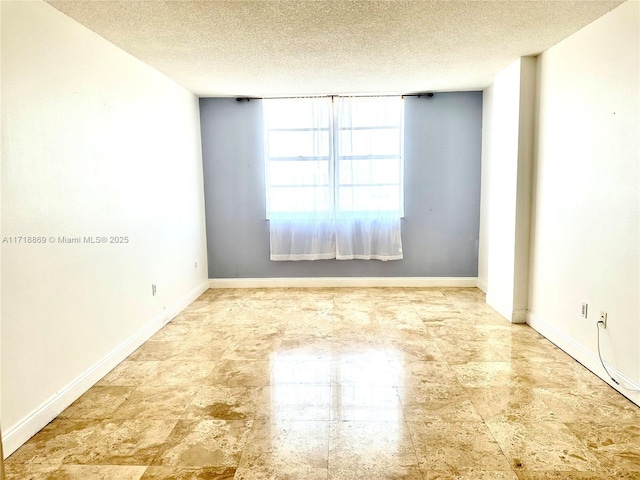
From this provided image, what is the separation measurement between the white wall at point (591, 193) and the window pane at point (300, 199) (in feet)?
8.06

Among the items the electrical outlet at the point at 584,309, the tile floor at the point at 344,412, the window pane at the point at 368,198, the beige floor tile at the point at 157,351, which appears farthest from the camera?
the window pane at the point at 368,198

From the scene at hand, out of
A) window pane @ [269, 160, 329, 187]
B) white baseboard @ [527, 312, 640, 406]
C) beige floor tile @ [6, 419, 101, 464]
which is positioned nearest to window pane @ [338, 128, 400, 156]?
window pane @ [269, 160, 329, 187]

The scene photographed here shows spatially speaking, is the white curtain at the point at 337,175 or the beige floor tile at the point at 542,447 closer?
the beige floor tile at the point at 542,447

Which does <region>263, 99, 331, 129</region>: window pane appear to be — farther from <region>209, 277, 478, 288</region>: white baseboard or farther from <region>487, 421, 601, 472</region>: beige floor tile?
<region>487, 421, 601, 472</region>: beige floor tile

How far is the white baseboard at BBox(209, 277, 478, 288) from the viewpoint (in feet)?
18.4

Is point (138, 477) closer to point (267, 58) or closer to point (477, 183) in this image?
point (267, 58)

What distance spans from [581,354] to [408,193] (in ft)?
9.40

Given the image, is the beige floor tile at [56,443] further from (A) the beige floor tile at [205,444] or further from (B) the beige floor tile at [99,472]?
(A) the beige floor tile at [205,444]

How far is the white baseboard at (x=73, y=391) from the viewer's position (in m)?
2.20

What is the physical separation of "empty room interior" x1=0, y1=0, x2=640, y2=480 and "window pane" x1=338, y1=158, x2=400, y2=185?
0.08 feet

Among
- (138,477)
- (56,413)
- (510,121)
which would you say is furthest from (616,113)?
(56,413)

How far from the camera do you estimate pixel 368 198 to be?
17.9ft

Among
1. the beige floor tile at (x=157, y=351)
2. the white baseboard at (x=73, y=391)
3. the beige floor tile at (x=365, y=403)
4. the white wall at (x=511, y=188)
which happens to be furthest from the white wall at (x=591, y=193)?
the white baseboard at (x=73, y=391)

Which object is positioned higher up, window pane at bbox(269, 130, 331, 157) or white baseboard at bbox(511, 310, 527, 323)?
window pane at bbox(269, 130, 331, 157)
